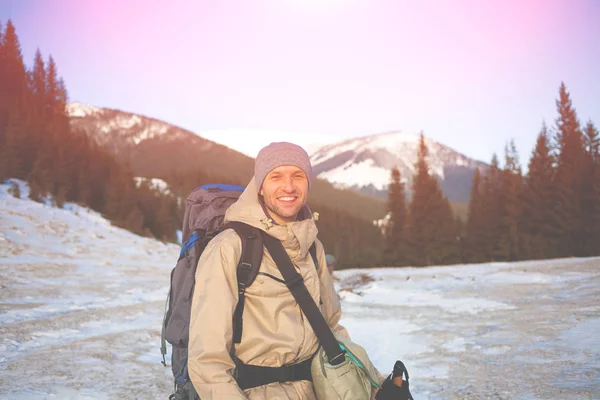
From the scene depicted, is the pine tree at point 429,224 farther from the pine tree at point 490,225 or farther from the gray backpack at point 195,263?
the gray backpack at point 195,263

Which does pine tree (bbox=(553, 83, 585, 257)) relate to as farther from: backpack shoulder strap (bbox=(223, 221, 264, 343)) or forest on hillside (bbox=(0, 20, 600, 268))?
backpack shoulder strap (bbox=(223, 221, 264, 343))

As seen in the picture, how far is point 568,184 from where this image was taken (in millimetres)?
33938

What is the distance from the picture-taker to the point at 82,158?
32.7 meters

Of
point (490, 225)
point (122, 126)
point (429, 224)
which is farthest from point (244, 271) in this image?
point (122, 126)


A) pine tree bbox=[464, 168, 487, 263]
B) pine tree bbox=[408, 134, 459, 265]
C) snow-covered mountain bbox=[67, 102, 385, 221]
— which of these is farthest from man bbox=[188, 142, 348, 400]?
snow-covered mountain bbox=[67, 102, 385, 221]

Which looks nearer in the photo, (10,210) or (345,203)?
(10,210)

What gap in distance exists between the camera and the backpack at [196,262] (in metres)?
2.11

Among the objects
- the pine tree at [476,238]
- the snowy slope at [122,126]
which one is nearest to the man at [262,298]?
the pine tree at [476,238]

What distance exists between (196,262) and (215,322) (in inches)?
17.9

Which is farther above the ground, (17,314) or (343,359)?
(343,359)

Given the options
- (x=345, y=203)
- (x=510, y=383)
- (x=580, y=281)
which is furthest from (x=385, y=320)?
(x=345, y=203)

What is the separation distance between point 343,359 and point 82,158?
3499 cm

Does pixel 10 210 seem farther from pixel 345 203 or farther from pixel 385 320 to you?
pixel 345 203

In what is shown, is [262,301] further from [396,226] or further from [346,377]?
[396,226]
